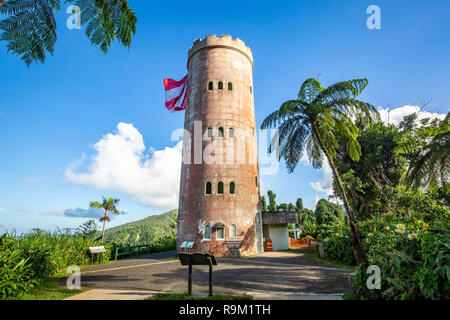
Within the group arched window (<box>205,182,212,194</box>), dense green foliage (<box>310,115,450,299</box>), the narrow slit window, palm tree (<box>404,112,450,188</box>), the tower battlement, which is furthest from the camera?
the tower battlement

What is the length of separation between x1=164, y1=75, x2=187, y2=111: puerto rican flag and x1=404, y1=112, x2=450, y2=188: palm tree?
20.3 m

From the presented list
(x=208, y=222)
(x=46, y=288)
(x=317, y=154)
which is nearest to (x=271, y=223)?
(x=208, y=222)

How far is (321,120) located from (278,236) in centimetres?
1560

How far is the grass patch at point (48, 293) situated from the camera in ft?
22.9

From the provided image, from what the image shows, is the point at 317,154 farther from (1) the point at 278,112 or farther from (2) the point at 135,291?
(2) the point at 135,291

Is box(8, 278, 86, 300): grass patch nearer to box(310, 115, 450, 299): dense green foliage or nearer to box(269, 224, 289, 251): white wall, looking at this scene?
box(310, 115, 450, 299): dense green foliage

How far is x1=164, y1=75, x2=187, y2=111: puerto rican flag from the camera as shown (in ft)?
80.7

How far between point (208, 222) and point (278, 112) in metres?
10.8

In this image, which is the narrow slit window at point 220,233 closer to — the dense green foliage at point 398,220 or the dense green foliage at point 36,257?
the dense green foliage at point 398,220

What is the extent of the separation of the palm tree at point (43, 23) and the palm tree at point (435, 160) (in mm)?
12398

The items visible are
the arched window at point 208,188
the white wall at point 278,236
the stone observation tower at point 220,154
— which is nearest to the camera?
the stone observation tower at point 220,154

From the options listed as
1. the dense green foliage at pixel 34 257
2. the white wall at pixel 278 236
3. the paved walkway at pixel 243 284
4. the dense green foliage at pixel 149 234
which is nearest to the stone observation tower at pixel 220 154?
the white wall at pixel 278 236

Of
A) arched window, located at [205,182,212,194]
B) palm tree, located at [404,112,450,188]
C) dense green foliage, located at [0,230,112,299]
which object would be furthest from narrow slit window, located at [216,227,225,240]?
palm tree, located at [404,112,450,188]

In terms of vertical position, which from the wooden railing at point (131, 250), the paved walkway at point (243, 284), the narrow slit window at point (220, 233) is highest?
the narrow slit window at point (220, 233)
